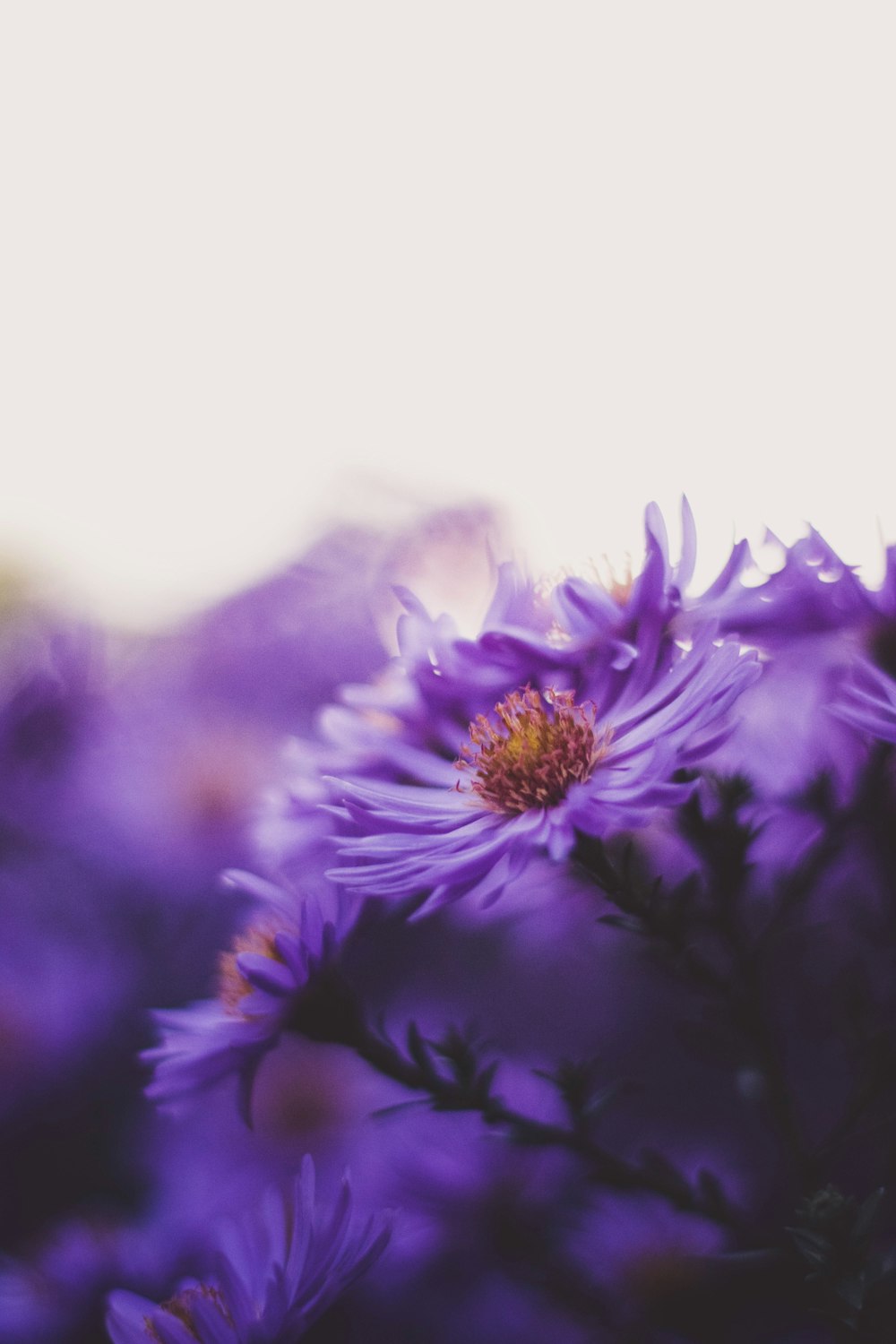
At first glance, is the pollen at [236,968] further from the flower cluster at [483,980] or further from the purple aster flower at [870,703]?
the purple aster flower at [870,703]

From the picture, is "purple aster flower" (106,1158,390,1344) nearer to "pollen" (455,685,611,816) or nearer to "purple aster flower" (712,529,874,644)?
"pollen" (455,685,611,816)

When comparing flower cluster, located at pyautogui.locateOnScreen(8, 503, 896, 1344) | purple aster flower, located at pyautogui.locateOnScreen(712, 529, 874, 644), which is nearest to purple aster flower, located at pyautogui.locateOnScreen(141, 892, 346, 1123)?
flower cluster, located at pyautogui.locateOnScreen(8, 503, 896, 1344)

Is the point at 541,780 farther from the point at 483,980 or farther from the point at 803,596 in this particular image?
the point at 483,980

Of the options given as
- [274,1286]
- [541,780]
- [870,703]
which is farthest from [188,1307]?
[870,703]

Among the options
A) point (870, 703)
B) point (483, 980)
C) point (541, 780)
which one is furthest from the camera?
point (483, 980)

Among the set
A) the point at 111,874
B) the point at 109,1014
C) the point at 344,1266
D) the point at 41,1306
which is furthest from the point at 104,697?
the point at 344,1266

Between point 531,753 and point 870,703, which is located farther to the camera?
point 531,753

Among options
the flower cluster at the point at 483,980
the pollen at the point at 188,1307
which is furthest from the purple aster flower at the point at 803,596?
the pollen at the point at 188,1307
